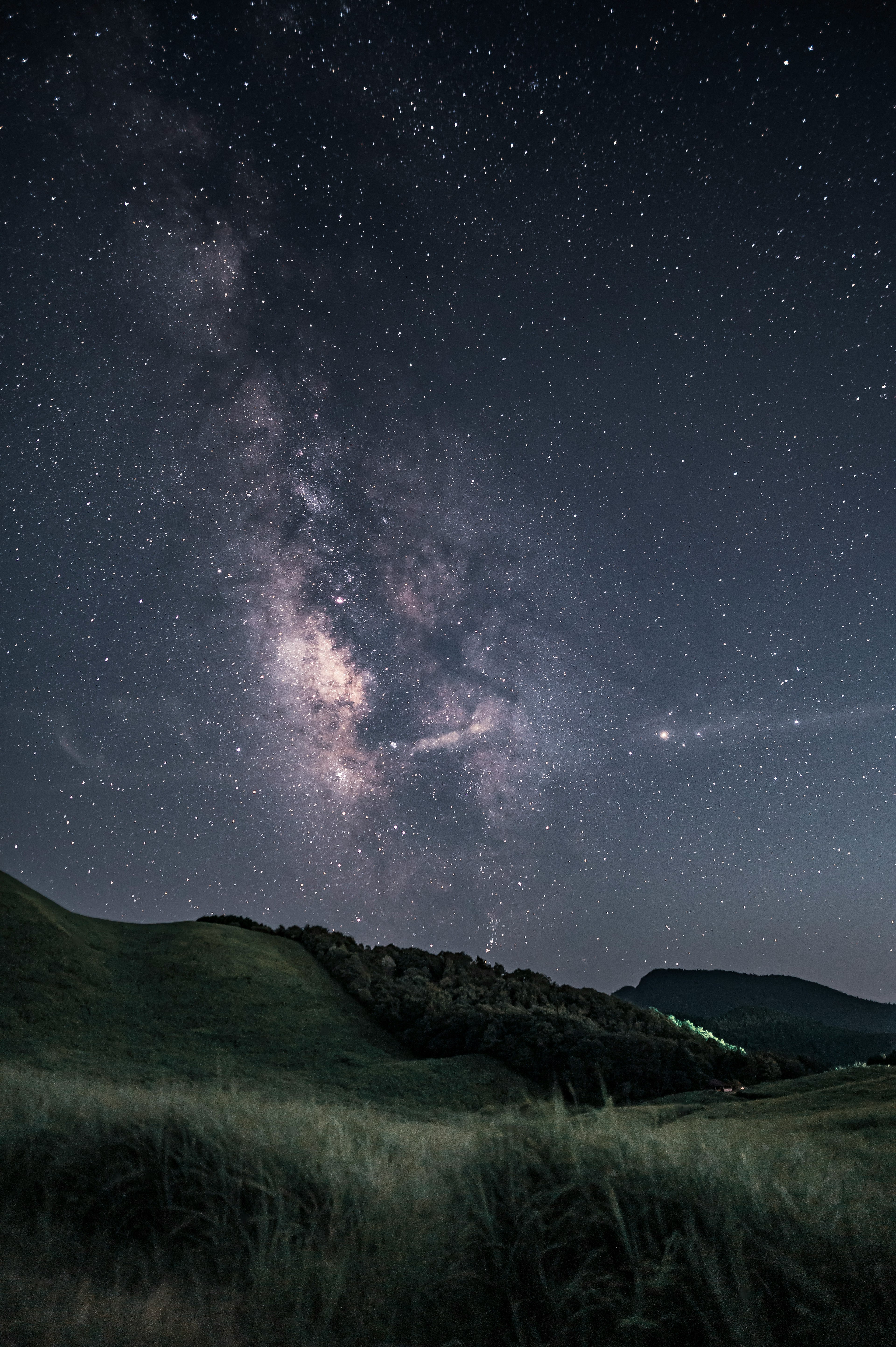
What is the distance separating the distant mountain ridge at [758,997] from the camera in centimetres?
6706

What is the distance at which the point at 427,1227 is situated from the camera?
151 inches

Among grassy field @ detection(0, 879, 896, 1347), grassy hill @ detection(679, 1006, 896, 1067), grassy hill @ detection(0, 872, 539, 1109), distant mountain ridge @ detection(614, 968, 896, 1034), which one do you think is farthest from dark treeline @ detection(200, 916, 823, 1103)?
distant mountain ridge @ detection(614, 968, 896, 1034)

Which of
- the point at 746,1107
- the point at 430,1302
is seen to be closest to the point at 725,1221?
the point at 430,1302

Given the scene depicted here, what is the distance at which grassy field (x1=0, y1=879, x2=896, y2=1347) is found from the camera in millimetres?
3105

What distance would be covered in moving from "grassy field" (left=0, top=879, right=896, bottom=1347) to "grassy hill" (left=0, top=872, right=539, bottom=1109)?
5985 millimetres

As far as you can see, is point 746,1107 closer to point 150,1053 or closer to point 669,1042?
point 669,1042

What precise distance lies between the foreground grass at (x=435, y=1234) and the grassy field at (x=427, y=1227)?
1 centimetres

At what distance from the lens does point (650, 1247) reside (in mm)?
3436

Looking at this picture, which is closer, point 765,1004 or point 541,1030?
point 541,1030

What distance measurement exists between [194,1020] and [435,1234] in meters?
14.4

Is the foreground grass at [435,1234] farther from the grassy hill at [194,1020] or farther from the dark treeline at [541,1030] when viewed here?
the dark treeline at [541,1030]

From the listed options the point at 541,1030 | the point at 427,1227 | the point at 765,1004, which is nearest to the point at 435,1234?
the point at 427,1227

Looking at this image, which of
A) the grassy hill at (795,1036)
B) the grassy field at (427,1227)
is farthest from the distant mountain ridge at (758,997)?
the grassy field at (427,1227)

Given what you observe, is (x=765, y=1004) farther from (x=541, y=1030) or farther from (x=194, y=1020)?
(x=194, y=1020)
